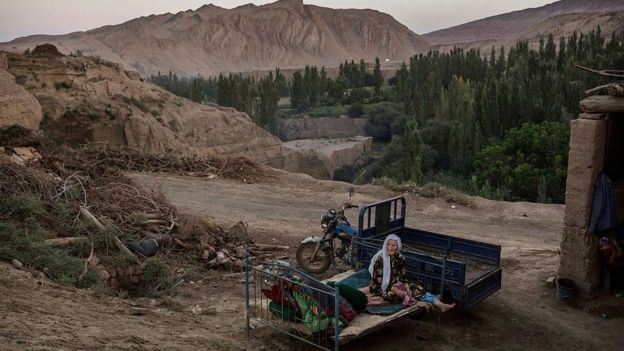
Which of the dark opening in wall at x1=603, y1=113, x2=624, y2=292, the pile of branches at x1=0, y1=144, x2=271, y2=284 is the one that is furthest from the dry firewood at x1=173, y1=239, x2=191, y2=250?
the dark opening in wall at x1=603, y1=113, x2=624, y2=292

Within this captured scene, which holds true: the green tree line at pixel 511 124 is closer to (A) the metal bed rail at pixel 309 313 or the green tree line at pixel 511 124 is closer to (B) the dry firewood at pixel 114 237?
(B) the dry firewood at pixel 114 237

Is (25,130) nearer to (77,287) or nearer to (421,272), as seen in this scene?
(77,287)

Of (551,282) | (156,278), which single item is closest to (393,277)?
(551,282)

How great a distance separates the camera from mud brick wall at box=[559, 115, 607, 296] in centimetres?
835

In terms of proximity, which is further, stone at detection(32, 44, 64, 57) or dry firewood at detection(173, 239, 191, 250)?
stone at detection(32, 44, 64, 57)

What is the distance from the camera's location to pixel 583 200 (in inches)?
334

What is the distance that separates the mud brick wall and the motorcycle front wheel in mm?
3721

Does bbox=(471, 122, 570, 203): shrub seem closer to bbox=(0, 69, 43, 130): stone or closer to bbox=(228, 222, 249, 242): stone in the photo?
bbox=(228, 222, 249, 242): stone

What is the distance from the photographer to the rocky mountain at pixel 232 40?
125000 millimetres

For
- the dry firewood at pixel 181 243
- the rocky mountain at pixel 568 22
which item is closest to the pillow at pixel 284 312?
the dry firewood at pixel 181 243

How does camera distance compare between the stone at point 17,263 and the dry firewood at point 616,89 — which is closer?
the stone at point 17,263

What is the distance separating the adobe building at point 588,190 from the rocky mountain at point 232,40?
11632 centimetres

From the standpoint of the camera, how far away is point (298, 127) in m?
63.9

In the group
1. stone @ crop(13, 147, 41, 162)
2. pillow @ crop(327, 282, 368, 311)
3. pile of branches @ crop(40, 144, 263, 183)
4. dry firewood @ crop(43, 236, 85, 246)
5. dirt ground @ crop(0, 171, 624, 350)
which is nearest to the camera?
dirt ground @ crop(0, 171, 624, 350)
